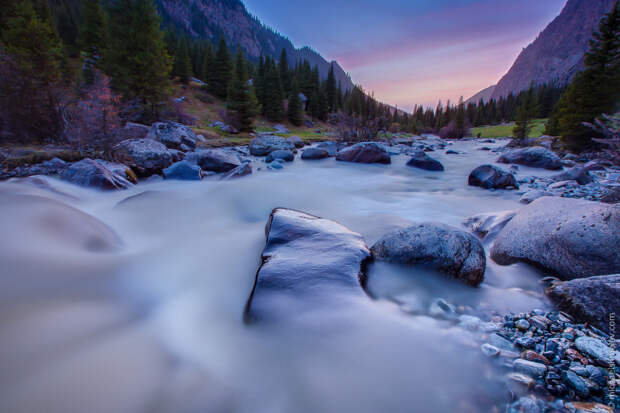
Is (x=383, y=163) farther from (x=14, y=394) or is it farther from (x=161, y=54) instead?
(x=161, y=54)

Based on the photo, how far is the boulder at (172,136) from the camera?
11.6m

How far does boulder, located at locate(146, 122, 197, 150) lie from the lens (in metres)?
11.6

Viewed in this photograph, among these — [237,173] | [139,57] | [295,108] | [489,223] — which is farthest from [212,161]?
[295,108]

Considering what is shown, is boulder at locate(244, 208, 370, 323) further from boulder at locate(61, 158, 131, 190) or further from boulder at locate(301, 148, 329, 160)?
boulder at locate(301, 148, 329, 160)

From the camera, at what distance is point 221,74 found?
41656 mm

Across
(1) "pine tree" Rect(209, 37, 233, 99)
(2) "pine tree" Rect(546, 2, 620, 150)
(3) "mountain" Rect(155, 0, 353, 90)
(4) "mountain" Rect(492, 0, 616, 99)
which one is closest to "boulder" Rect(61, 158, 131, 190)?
(2) "pine tree" Rect(546, 2, 620, 150)

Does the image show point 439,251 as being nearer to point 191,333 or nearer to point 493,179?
point 191,333

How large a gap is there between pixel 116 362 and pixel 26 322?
72 centimetres

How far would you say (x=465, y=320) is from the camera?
2.02 m

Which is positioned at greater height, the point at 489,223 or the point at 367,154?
the point at 367,154

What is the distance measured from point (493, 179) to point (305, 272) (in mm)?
7050

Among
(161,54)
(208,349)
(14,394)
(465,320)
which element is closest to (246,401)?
(208,349)

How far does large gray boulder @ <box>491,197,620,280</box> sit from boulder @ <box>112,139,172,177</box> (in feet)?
29.4

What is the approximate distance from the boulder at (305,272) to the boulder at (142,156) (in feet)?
22.0
